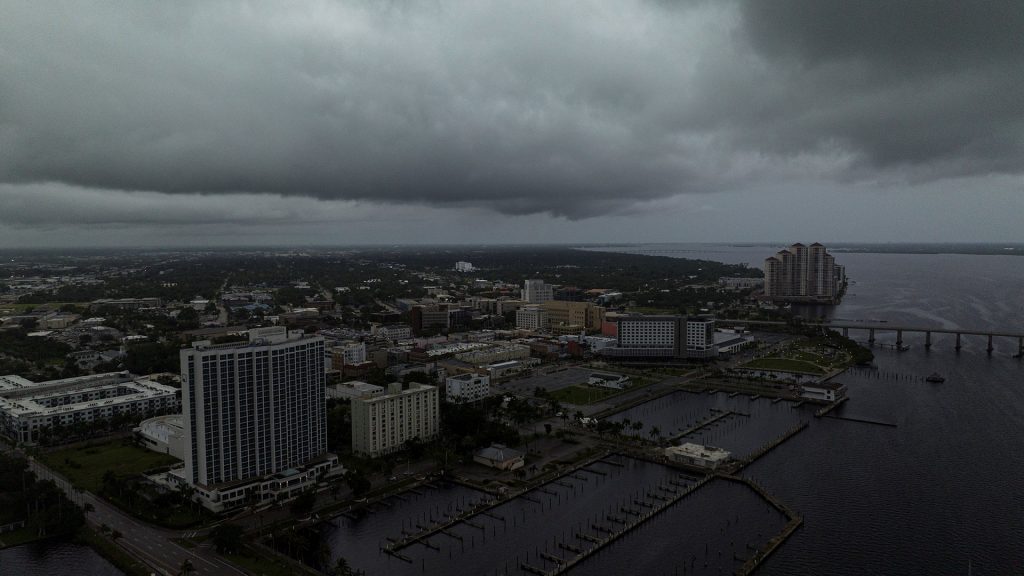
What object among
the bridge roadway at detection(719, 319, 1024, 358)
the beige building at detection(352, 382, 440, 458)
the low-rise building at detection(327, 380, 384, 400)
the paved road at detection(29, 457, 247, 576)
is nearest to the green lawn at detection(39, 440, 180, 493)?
the paved road at detection(29, 457, 247, 576)

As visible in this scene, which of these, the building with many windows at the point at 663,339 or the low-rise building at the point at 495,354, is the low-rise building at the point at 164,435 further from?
the building with many windows at the point at 663,339

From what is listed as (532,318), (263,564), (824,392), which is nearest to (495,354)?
(532,318)

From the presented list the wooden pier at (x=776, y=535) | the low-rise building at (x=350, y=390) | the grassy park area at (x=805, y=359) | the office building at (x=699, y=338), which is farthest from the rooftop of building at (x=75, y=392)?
the grassy park area at (x=805, y=359)

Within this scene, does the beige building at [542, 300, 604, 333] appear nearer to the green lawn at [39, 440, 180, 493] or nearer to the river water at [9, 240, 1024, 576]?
the river water at [9, 240, 1024, 576]

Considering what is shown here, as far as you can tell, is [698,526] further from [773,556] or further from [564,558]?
[564,558]

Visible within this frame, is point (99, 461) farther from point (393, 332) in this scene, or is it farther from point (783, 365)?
point (783, 365)
